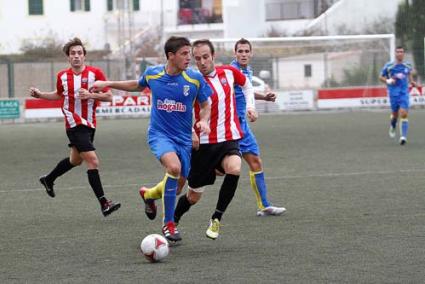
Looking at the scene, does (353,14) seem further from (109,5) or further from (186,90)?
(186,90)

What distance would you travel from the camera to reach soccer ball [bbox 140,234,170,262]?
25.5ft

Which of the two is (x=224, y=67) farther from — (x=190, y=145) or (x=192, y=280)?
(x=192, y=280)

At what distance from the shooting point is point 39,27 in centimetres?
5400

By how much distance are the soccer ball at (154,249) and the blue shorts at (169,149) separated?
3.22 feet

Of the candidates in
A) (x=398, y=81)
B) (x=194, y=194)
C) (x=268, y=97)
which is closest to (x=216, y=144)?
(x=194, y=194)

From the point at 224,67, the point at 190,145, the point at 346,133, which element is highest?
the point at 224,67

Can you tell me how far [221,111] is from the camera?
9234 millimetres

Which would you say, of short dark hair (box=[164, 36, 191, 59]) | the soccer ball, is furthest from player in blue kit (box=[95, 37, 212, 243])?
the soccer ball

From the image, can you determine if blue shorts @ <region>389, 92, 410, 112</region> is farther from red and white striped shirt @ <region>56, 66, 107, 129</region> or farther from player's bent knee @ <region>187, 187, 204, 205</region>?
player's bent knee @ <region>187, 187, 204, 205</region>

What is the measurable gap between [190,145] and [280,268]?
5.89 feet

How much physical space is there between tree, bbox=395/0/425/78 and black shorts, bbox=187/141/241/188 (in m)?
29.7

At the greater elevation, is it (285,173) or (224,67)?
(224,67)

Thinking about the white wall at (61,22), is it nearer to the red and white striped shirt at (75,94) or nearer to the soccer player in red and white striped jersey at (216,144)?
the red and white striped shirt at (75,94)

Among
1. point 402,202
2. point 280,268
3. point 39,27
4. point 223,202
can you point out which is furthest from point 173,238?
point 39,27
